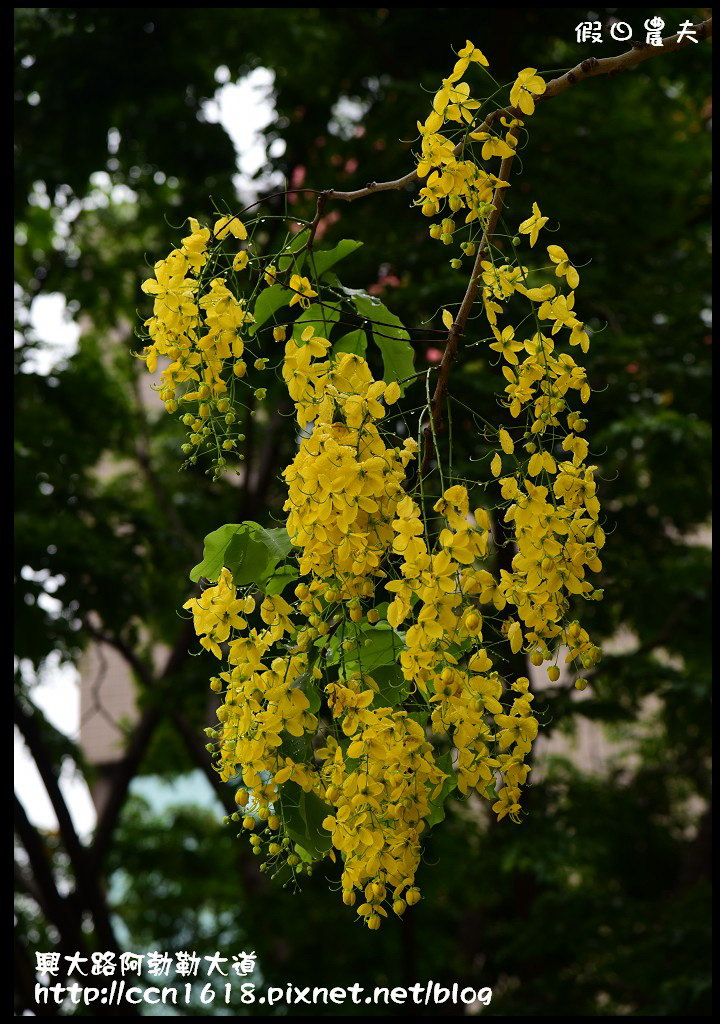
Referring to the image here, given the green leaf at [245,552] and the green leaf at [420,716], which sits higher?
the green leaf at [245,552]

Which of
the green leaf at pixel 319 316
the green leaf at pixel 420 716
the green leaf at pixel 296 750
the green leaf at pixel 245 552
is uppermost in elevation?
the green leaf at pixel 319 316

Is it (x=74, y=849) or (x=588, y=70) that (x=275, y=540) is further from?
(x=74, y=849)

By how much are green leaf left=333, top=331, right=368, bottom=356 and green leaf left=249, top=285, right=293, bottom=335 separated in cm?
9

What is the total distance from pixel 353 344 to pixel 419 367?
1821 mm

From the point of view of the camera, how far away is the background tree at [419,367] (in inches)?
135

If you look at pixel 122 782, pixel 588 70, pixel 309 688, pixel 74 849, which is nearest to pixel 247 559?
pixel 309 688

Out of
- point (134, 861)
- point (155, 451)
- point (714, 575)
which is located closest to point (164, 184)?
point (155, 451)

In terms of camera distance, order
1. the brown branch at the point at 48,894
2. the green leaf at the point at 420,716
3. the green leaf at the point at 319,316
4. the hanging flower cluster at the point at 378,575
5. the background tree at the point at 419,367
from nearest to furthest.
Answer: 1. the hanging flower cluster at the point at 378,575
2. the green leaf at the point at 420,716
3. the green leaf at the point at 319,316
4. the background tree at the point at 419,367
5. the brown branch at the point at 48,894

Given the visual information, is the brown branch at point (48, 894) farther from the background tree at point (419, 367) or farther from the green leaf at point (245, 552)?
the green leaf at point (245, 552)

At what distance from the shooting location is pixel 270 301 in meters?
1.39

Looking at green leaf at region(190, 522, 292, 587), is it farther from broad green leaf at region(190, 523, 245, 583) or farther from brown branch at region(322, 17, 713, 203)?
brown branch at region(322, 17, 713, 203)

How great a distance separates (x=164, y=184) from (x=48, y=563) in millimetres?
1629

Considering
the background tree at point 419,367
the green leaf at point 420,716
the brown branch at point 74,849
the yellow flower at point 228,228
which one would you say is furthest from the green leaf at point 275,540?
the brown branch at point 74,849

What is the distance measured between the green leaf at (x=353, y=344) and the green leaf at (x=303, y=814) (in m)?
0.53
